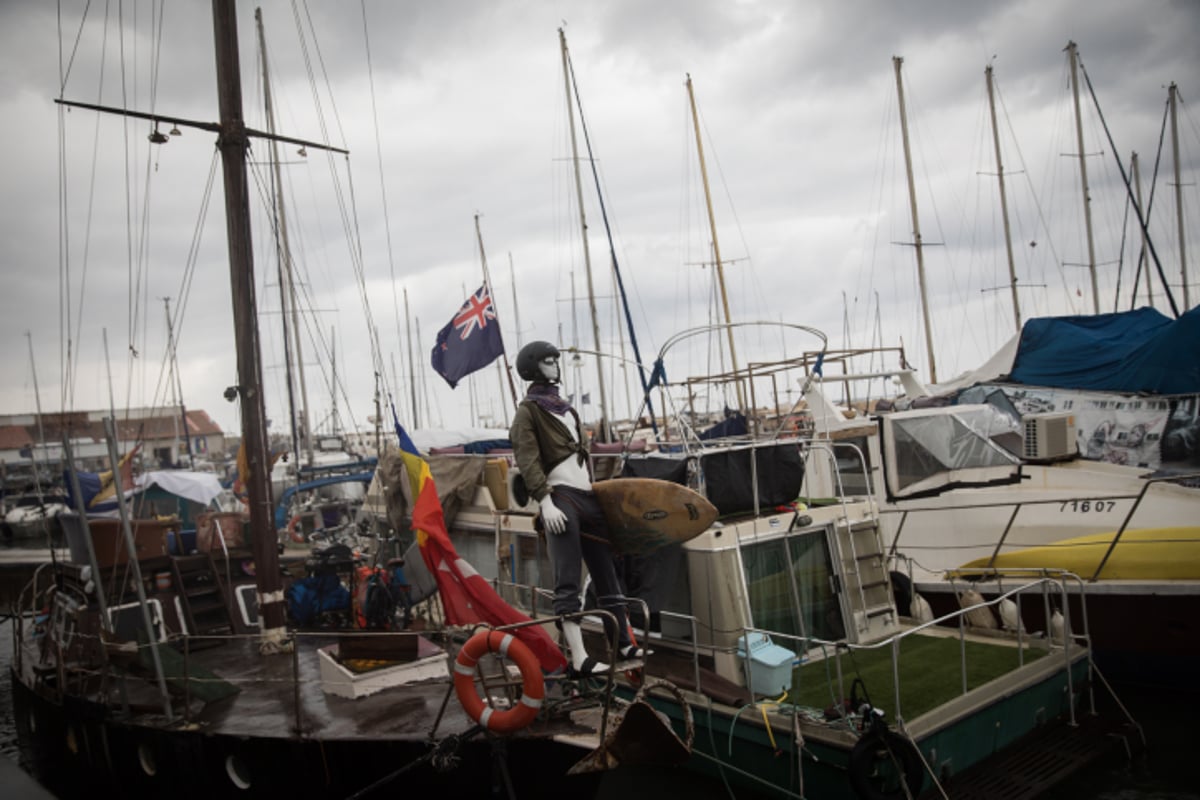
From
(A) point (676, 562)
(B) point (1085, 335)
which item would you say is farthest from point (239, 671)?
(B) point (1085, 335)

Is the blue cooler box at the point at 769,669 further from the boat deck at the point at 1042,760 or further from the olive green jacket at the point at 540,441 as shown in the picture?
the olive green jacket at the point at 540,441

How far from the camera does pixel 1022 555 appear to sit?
1070 centimetres

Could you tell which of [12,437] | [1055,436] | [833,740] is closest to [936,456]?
[1055,436]

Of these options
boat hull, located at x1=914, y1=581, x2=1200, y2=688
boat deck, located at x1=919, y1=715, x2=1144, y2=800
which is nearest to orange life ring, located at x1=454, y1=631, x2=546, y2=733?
boat deck, located at x1=919, y1=715, x2=1144, y2=800

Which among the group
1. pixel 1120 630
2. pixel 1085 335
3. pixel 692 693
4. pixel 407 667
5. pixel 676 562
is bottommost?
pixel 1120 630

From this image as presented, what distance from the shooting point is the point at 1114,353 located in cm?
1714

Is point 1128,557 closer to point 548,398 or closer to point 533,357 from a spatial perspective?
point 548,398

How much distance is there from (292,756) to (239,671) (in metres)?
2.97

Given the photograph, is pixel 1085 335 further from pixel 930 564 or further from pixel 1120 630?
pixel 1120 630

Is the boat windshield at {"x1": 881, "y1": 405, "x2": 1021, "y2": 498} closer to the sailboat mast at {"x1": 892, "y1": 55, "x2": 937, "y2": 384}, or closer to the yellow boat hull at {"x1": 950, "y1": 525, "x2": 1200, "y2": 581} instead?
the yellow boat hull at {"x1": 950, "y1": 525, "x2": 1200, "y2": 581}

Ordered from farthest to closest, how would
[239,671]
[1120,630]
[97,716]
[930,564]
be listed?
[930,564] < [1120,630] < [239,671] < [97,716]

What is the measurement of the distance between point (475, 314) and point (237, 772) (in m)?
7.95

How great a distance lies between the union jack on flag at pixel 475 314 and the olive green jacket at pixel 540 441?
7.10m

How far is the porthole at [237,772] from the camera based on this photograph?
21.4ft
